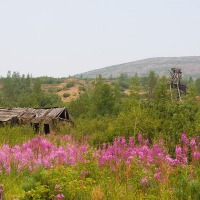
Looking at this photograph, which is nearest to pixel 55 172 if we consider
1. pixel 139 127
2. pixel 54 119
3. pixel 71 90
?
pixel 139 127

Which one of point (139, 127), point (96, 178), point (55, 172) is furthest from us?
point (139, 127)

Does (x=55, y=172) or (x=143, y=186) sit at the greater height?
(x=55, y=172)

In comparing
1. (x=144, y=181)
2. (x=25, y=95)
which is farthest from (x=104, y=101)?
(x=144, y=181)

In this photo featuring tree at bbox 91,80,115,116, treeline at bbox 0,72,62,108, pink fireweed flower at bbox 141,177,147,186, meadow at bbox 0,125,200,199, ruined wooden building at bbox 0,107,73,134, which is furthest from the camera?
treeline at bbox 0,72,62,108

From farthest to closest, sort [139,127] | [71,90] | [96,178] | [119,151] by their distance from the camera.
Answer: [71,90], [139,127], [119,151], [96,178]

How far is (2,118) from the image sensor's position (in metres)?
25.2

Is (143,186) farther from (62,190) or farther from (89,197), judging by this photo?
→ (62,190)

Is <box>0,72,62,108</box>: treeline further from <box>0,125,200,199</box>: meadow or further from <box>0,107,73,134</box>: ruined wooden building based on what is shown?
<box>0,125,200,199</box>: meadow

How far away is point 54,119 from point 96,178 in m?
20.2

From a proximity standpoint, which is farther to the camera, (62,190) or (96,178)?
(96,178)

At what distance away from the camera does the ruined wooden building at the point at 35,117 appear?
25469 mm

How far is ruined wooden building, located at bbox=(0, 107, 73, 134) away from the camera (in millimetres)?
25469

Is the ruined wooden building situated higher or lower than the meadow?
lower

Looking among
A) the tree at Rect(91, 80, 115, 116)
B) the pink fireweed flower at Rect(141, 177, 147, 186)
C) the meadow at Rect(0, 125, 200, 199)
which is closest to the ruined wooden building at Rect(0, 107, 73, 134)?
the tree at Rect(91, 80, 115, 116)
